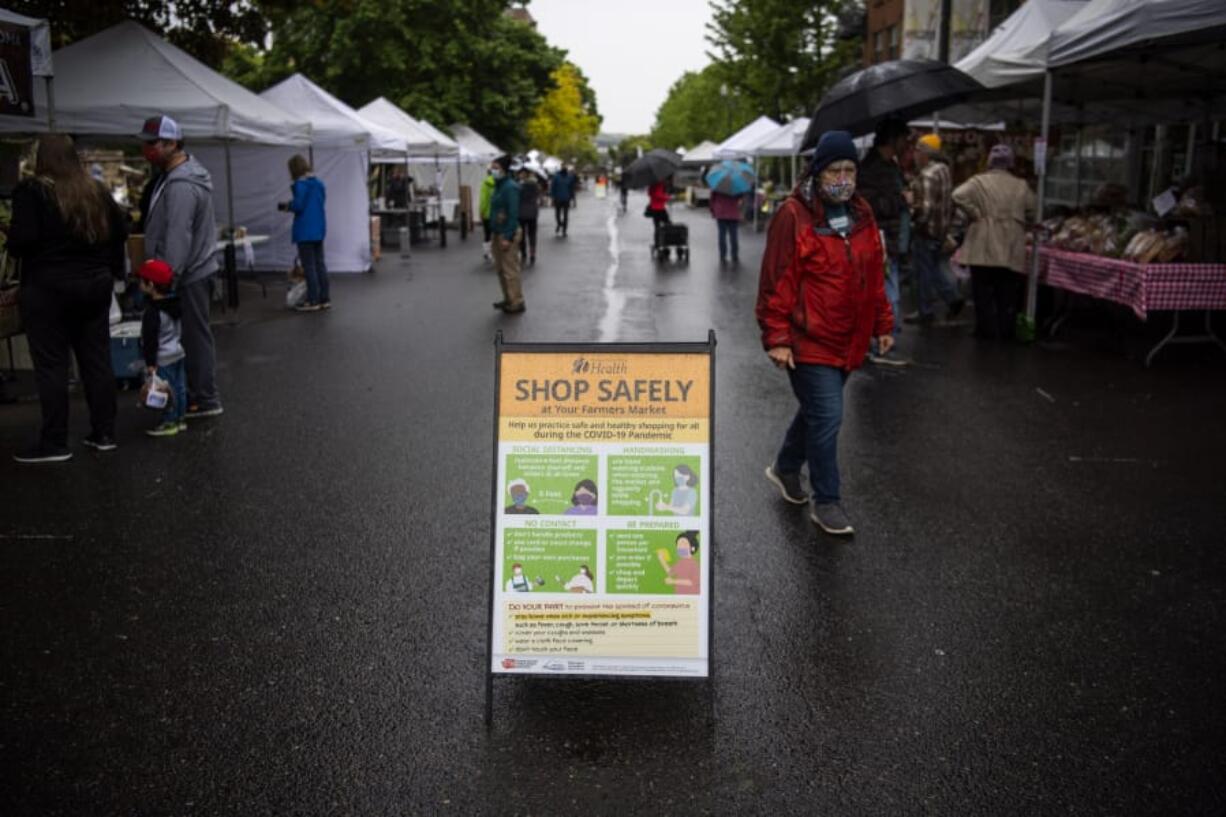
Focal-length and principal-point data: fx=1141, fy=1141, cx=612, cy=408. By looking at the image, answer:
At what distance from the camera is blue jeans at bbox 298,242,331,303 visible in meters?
14.7

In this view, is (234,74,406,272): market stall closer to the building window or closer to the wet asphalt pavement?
the wet asphalt pavement

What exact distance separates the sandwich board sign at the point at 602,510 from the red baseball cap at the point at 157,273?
4.55 metres

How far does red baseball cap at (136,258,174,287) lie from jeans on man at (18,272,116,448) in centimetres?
23

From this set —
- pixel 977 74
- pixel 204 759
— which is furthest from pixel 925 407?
pixel 204 759

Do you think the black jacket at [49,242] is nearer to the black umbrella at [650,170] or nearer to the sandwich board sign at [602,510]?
the sandwich board sign at [602,510]

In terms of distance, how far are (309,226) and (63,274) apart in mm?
7779

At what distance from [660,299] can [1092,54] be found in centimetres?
706

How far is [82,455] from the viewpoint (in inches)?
289

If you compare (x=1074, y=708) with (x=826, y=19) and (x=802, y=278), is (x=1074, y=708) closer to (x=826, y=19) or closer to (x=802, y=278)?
(x=802, y=278)

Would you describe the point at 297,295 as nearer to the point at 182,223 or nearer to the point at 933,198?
the point at 182,223

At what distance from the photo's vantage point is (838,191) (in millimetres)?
5281

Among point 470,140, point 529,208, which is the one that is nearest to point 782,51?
point 470,140

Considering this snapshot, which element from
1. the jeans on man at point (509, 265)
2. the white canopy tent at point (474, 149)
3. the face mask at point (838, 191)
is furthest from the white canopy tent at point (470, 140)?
the face mask at point (838, 191)

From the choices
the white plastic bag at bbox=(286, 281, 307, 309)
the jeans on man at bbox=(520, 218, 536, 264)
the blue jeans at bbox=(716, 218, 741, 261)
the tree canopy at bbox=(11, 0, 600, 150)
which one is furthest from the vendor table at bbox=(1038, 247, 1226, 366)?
the tree canopy at bbox=(11, 0, 600, 150)
